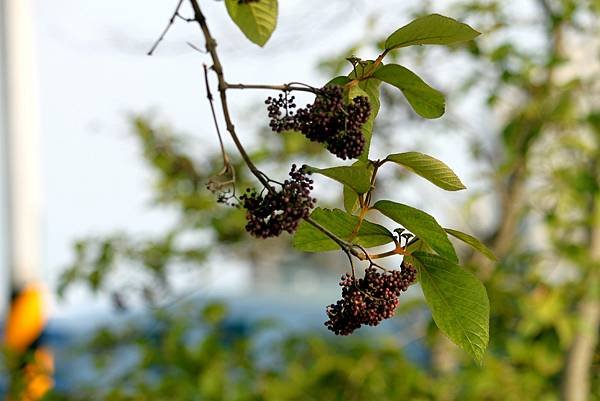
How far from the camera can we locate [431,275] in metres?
0.53

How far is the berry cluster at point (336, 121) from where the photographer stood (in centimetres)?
51

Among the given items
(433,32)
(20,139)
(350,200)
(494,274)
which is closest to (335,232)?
(350,200)

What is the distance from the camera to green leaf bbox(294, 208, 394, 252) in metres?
0.55

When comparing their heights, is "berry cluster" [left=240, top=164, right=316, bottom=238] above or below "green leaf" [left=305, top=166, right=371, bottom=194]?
below

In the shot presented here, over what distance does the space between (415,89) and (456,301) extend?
12cm

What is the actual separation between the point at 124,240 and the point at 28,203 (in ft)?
2.85

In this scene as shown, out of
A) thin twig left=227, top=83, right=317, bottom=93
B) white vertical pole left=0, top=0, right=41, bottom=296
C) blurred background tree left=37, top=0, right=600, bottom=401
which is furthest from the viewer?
white vertical pole left=0, top=0, right=41, bottom=296

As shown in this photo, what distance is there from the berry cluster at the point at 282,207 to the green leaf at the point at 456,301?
0.25 feet

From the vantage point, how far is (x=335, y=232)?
1.84ft

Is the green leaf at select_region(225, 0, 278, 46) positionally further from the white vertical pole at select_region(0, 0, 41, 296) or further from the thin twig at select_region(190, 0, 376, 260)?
the white vertical pole at select_region(0, 0, 41, 296)

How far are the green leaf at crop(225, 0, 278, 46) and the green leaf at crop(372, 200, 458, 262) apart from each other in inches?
4.6

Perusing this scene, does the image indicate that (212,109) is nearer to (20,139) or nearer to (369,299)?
(369,299)

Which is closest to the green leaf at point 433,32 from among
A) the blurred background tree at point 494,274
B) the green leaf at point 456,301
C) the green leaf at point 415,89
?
the green leaf at point 415,89

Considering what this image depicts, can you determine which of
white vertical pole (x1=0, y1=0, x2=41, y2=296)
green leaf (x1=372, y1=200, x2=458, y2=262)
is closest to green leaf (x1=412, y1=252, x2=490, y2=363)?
green leaf (x1=372, y1=200, x2=458, y2=262)
